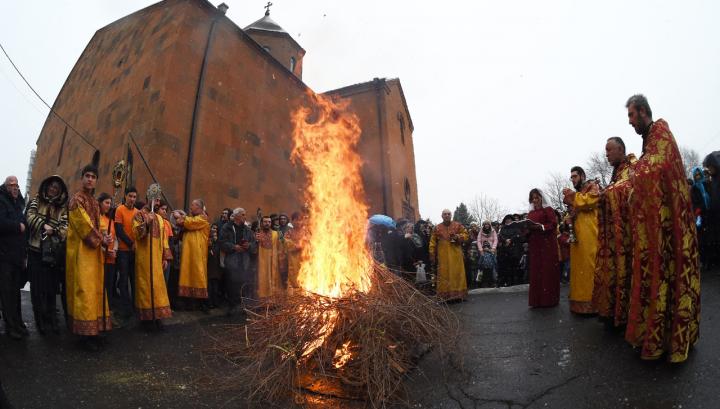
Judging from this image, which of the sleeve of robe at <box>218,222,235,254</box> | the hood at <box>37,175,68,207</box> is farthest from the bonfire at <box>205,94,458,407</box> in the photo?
the hood at <box>37,175,68,207</box>

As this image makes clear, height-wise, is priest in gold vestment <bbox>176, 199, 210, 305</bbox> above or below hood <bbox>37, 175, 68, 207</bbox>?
below

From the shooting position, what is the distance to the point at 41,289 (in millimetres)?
5461

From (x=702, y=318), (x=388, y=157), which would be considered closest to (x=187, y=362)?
(x=702, y=318)

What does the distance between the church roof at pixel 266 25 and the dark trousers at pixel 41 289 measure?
20555 mm

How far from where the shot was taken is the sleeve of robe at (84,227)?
4938 mm

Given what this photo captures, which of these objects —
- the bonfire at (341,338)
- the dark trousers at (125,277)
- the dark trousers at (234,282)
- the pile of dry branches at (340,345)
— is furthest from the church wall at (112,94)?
the pile of dry branches at (340,345)

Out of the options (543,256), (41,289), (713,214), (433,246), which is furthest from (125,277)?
(713,214)

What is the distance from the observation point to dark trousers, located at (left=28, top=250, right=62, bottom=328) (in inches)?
212

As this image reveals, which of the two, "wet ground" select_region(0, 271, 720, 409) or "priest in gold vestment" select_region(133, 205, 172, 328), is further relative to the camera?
"priest in gold vestment" select_region(133, 205, 172, 328)

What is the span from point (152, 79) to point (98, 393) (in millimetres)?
11090

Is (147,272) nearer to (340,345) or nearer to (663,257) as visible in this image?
(340,345)

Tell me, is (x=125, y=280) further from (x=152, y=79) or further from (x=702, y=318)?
(x=152, y=79)

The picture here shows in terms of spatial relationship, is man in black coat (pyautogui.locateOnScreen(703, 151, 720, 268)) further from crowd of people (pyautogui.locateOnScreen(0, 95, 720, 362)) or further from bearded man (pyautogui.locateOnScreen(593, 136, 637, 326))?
bearded man (pyautogui.locateOnScreen(593, 136, 637, 326))

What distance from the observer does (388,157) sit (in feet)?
71.1
